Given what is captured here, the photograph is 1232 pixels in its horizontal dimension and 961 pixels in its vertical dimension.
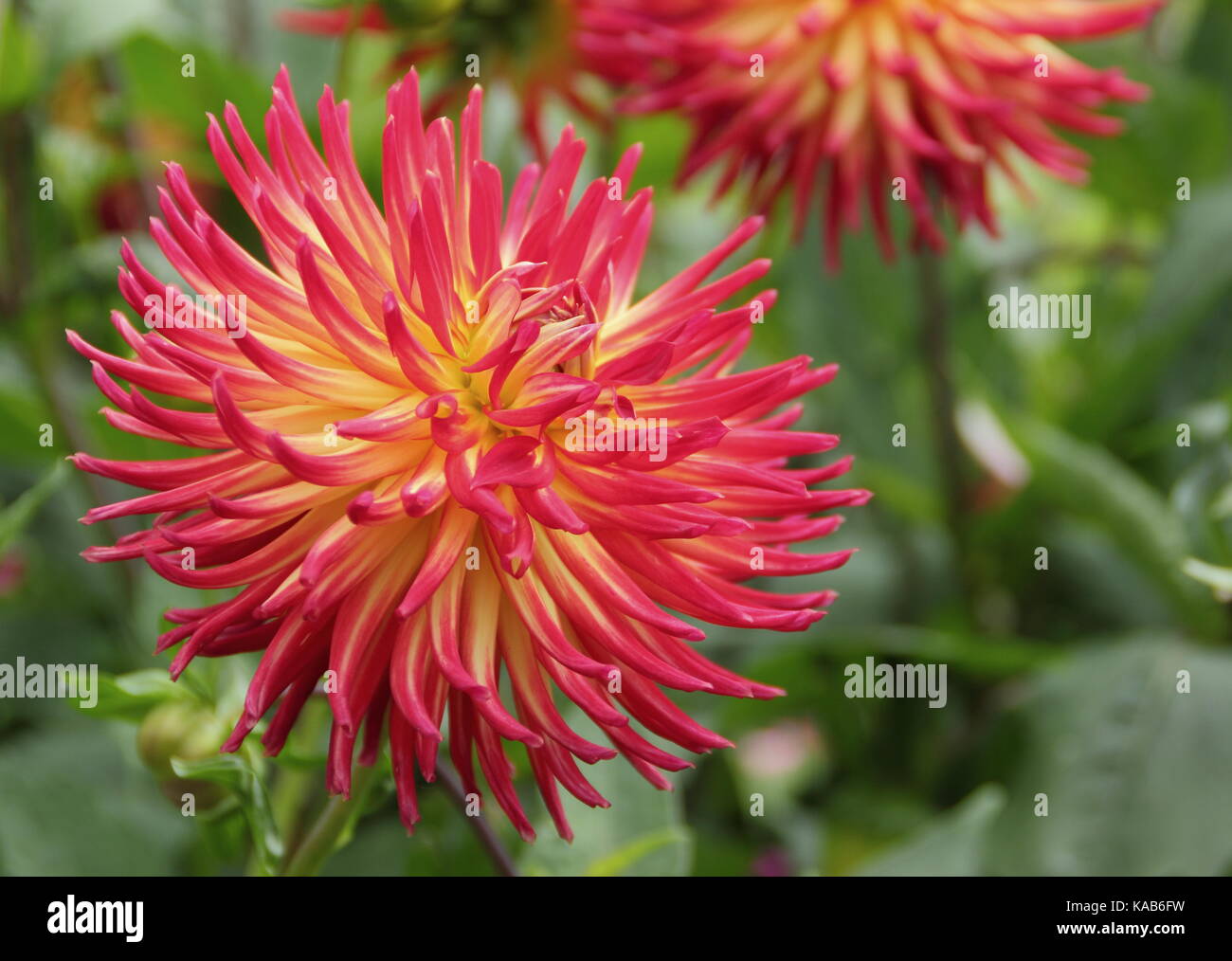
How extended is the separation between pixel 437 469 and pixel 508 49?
→ 0.43 metres

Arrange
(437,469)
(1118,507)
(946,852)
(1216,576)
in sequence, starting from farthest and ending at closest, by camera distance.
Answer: (1118,507) → (946,852) → (1216,576) → (437,469)

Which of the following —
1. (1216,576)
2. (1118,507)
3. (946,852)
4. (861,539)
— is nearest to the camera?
(1216,576)

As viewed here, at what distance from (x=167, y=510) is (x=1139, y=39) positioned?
3.53ft

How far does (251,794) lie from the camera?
1.38ft

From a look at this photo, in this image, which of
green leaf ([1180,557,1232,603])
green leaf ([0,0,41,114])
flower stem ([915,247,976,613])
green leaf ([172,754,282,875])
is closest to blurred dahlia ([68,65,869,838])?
green leaf ([172,754,282,875])

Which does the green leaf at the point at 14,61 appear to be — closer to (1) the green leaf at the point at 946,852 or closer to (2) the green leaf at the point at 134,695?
(2) the green leaf at the point at 134,695

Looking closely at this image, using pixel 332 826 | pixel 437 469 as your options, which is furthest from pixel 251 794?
pixel 437 469

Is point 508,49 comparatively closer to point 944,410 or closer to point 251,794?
point 944,410

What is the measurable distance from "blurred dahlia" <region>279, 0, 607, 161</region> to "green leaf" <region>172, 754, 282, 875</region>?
426 mm

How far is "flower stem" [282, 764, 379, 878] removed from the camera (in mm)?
426

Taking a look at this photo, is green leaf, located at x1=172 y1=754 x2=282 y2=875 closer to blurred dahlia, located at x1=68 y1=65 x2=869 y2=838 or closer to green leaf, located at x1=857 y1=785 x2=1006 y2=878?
blurred dahlia, located at x1=68 y1=65 x2=869 y2=838

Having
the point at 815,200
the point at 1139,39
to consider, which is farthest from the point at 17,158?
the point at 1139,39

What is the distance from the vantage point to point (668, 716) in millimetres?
394
